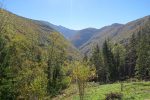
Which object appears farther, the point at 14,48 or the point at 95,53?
the point at 95,53

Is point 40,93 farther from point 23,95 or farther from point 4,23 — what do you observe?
point 4,23

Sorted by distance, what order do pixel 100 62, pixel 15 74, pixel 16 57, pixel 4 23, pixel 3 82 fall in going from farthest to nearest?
pixel 100 62, pixel 16 57, pixel 15 74, pixel 3 82, pixel 4 23

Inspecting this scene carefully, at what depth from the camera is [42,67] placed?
63594mm

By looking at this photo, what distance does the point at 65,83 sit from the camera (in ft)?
264

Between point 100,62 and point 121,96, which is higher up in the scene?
point 100,62

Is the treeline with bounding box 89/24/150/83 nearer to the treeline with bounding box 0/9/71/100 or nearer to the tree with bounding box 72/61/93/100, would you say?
the treeline with bounding box 0/9/71/100

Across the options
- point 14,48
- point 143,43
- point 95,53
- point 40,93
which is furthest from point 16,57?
point 95,53

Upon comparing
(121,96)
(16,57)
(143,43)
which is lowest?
(121,96)

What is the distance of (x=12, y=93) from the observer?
49.3 m

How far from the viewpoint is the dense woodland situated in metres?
45.6

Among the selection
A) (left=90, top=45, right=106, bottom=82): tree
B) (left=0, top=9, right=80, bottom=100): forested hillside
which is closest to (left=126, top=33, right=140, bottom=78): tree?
(left=90, top=45, right=106, bottom=82): tree

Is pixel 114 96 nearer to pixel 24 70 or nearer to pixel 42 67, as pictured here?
pixel 24 70

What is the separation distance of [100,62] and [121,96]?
65.5 metres

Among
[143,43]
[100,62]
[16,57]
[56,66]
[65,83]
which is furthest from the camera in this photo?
[100,62]
